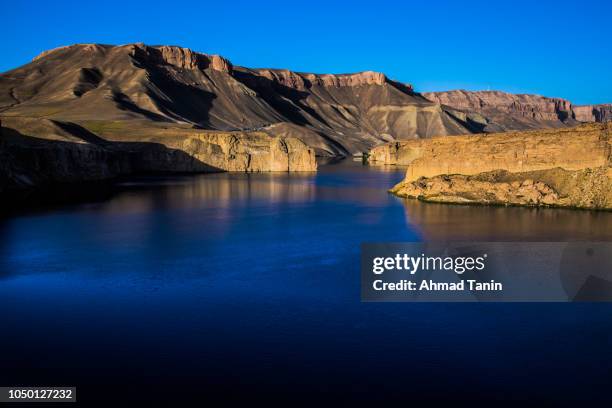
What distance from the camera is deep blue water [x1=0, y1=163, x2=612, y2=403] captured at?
15250mm

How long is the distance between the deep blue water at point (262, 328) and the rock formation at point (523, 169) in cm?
974

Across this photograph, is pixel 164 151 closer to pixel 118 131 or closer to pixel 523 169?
pixel 118 131

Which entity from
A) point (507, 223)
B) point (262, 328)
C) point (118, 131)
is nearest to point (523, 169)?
point (507, 223)

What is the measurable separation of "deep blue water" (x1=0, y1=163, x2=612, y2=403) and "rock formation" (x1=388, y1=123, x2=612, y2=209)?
9.74 metres

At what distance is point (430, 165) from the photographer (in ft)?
181

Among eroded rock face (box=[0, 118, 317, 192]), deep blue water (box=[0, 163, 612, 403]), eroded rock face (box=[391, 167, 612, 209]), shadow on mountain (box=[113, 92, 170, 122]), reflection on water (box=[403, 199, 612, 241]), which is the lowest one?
deep blue water (box=[0, 163, 612, 403])

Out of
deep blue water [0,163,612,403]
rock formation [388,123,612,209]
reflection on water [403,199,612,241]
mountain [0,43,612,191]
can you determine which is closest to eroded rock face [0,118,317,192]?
mountain [0,43,612,191]

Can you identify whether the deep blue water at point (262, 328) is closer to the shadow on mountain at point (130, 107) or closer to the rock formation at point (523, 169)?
the rock formation at point (523, 169)

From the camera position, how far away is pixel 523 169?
49.3 metres

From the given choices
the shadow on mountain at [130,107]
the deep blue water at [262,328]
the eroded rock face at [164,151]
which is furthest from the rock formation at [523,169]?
the shadow on mountain at [130,107]

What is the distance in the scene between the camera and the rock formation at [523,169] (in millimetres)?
45438

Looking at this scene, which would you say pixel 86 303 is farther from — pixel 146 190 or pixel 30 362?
pixel 146 190

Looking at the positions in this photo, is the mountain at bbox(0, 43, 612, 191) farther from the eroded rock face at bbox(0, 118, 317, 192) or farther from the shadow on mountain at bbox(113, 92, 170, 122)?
the shadow on mountain at bbox(113, 92, 170, 122)

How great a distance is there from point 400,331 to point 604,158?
34.2 m
